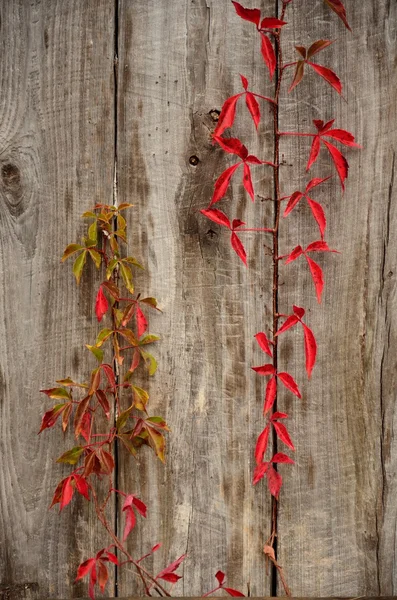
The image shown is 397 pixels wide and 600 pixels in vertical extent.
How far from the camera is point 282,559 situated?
4.53 feet

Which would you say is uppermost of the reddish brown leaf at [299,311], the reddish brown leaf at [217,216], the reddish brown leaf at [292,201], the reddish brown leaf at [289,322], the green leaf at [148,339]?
the reddish brown leaf at [292,201]

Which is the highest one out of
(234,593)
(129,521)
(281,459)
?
(281,459)

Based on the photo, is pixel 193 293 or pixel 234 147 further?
pixel 193 293

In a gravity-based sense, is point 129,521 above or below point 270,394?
below

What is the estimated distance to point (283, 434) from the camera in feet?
4.32

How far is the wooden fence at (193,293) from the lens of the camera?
136 centimetres

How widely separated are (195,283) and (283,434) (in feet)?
1.24

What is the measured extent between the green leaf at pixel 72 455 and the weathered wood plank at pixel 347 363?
46 cm

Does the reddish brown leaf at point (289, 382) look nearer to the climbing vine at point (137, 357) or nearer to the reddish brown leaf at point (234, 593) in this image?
the climbing vine at point (137, 357)

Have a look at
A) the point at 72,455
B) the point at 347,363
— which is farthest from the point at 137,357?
the point at 347,363

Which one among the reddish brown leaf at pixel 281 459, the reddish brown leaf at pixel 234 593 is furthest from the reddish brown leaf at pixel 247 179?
the reddish brown leaf at pixel 234 593

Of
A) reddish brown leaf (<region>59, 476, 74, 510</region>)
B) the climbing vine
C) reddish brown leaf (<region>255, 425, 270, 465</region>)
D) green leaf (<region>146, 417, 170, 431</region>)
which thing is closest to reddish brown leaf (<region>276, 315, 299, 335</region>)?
the climbing vine

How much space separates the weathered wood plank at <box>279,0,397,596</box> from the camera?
4.46ft

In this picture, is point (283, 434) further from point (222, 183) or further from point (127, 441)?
point (222, 183)
